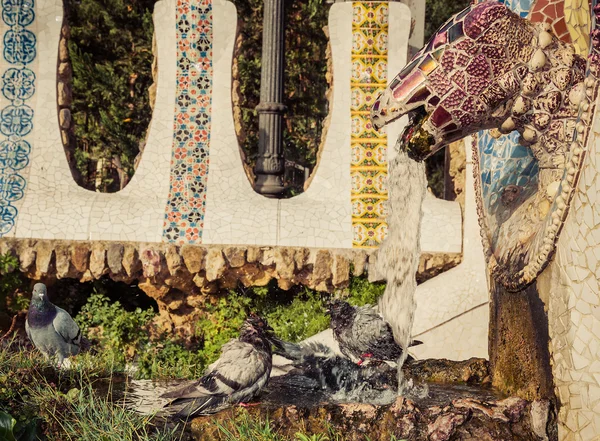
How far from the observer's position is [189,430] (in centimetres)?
316

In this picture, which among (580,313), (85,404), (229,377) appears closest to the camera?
(580,313)

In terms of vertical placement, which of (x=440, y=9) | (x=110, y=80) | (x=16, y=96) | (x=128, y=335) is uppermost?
(x=440, y=9)

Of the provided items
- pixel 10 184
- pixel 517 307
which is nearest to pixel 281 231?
pixel 10 184

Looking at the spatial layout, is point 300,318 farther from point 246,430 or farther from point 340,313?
point 246,430

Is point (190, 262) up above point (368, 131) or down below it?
below

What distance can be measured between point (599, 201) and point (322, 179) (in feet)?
16.5

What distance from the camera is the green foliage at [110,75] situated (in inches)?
456

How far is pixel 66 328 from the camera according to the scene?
5.23 metres

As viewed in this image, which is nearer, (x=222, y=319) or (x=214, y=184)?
(x=222, y=319)

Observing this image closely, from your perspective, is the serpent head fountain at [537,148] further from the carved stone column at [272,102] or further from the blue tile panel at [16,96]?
the blue tile panel at [16,96]

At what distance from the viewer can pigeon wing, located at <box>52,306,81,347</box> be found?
17.0 feet

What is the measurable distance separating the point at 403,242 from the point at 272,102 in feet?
14.3

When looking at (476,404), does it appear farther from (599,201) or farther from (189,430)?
(189,430)

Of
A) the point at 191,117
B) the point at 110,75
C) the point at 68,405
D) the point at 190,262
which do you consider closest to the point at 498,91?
the point at 68,405
